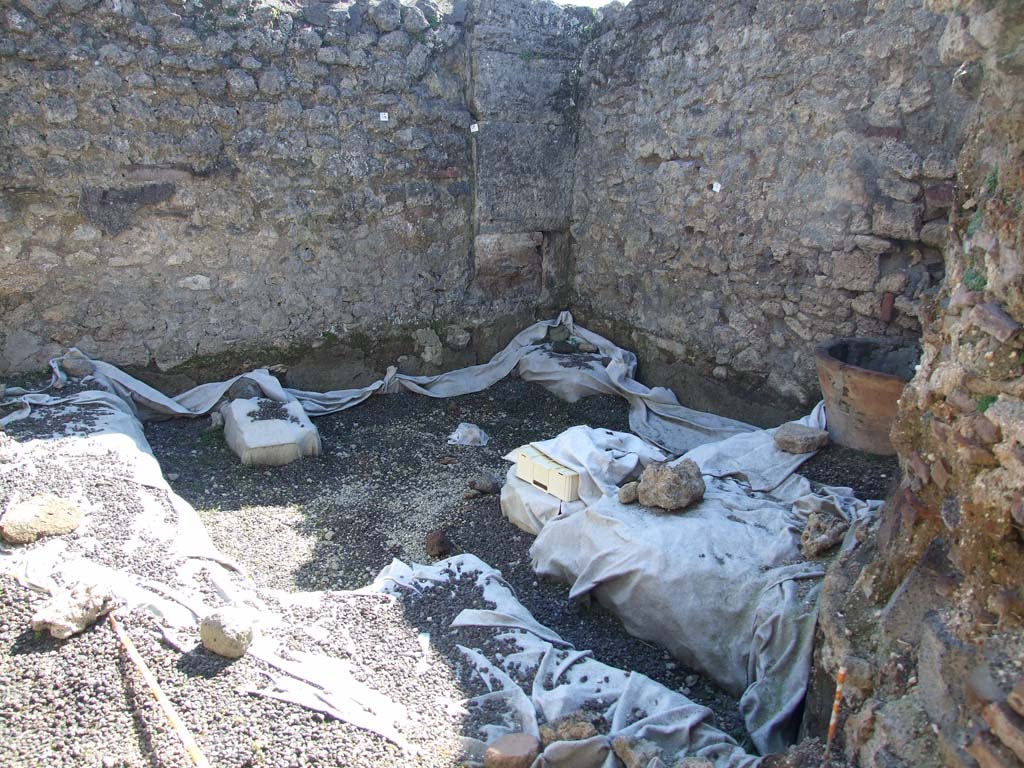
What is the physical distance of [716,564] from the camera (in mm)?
3213

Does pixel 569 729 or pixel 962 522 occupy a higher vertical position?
pixel 962 522

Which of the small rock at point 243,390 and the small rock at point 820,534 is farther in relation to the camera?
the small rock at point 243,390

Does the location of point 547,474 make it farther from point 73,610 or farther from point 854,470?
point 73,610

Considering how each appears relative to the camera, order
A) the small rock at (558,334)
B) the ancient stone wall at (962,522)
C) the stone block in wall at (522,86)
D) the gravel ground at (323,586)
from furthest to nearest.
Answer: the small rock at (558,334), the stone block in wall at (522,86), the gravel ground at (323,586), the ancient stone wall at (962,522)

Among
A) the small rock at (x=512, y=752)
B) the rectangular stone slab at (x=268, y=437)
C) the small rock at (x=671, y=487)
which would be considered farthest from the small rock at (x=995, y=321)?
the rectangular stone slab at (x=268, y=437)

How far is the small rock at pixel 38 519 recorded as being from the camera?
3178mm

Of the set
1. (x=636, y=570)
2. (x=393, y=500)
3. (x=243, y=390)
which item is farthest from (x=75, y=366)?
(x=636, y=570)

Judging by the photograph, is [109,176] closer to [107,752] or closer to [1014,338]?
[107,752]

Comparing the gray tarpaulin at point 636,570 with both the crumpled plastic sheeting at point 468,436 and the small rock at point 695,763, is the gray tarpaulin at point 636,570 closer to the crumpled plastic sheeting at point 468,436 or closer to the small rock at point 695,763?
the small rock at point 695,763

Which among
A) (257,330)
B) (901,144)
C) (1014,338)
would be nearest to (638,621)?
(1014,338)

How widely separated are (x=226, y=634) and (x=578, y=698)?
120 cm

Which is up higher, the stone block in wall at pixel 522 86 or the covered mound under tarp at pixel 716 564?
the stone block in wall at pixel 522 86

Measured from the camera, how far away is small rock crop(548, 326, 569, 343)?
6.46 metres

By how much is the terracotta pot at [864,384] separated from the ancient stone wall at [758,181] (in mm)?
160
